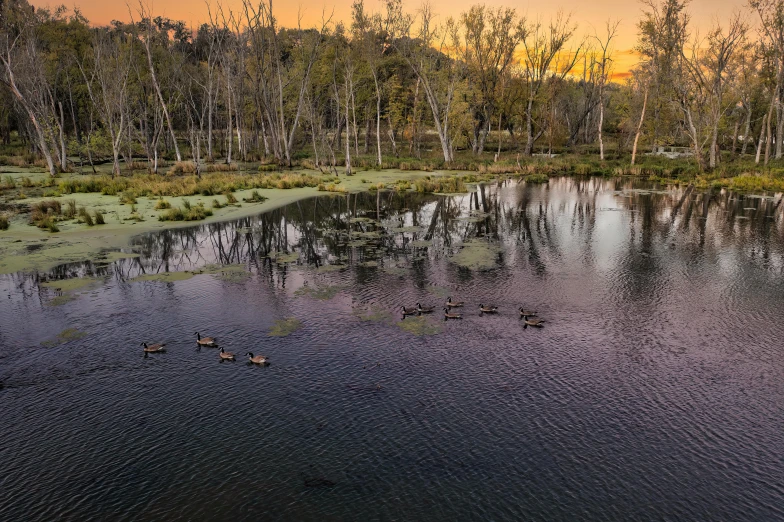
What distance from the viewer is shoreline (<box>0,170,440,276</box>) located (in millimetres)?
22375

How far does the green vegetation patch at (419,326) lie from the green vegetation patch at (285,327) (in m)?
3.21

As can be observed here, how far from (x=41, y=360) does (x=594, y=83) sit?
84.4m

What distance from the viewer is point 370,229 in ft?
97.8

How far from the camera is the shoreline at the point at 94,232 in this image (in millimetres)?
22375

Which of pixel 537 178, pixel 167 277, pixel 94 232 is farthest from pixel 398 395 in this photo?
pixel 537 178

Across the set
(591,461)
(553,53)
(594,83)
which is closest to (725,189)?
(553,53)

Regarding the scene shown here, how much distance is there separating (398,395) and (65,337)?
1013 cm

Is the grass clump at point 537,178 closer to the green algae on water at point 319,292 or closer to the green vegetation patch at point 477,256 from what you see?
the green vegetation patch at point 477,256

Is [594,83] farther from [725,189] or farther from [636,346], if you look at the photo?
[636,346]

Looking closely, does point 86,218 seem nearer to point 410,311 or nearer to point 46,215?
point 46,215

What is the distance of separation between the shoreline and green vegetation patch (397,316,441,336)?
A: 1490 cm

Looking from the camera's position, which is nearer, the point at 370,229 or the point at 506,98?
the point at 370,229

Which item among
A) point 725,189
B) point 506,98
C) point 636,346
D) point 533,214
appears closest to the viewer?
point 636,346

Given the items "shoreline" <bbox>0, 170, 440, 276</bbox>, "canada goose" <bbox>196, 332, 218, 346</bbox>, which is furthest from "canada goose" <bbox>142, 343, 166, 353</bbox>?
"shoreline" <bbox>0, 170, 440, 276</bbox>
